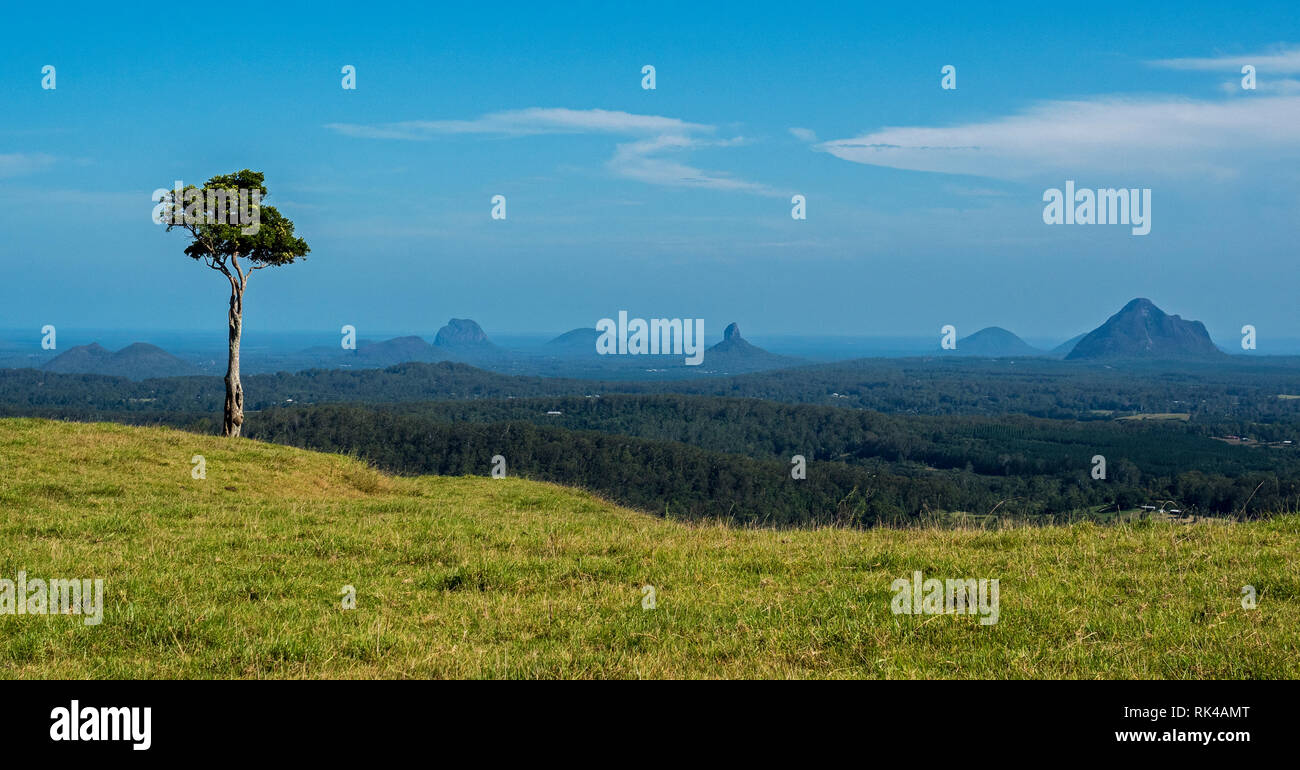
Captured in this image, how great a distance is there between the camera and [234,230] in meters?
34.9

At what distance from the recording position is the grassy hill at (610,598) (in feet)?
28.5

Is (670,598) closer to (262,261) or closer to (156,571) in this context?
(156,571)

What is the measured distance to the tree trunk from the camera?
35.3 meters

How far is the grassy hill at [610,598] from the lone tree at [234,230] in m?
16.8

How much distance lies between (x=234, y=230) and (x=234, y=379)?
6.24 m
